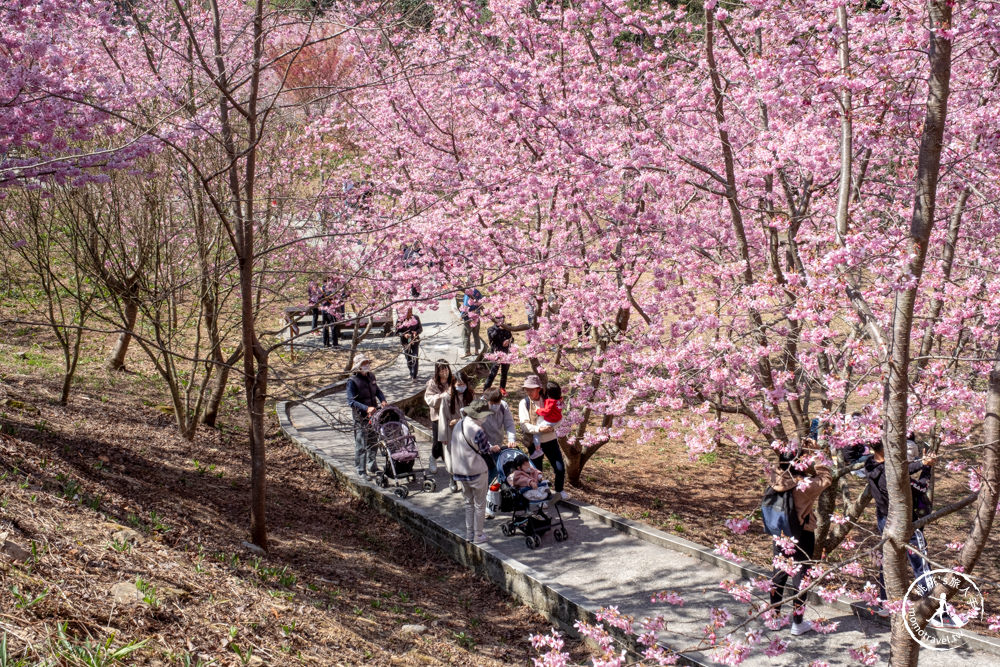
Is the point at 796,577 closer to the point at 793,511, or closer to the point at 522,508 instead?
the point at 793,511

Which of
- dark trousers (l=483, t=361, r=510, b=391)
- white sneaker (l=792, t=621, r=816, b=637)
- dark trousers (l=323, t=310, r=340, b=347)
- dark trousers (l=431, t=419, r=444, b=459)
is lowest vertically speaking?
white sneaker (l=792, t=621, r=816, b=637)

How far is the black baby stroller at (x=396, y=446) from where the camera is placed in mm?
10078

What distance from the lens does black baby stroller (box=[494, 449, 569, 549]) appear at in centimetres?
881

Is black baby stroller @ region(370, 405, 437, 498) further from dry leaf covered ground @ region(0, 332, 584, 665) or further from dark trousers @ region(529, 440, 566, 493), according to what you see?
dark trousers @ region(529, 440, 566, 493)

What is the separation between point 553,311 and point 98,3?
23.2ft

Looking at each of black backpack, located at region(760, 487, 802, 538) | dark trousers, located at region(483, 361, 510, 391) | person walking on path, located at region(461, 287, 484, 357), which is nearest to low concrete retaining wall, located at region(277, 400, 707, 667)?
black backpack, located at region(760, 487, 802, 538)

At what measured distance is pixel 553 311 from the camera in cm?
1203

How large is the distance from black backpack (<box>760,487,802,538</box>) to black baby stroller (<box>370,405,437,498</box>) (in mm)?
4738

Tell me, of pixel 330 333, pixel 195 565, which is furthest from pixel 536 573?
pixel 330 333

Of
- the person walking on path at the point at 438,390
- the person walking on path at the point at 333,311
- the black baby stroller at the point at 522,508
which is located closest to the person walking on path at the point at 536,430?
the black baby stroller at the point at 522,508

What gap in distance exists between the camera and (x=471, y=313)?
12.0m

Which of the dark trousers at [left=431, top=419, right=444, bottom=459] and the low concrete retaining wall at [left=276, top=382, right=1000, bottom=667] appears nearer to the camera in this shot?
the low concrete retaining wall at [left=276, top=382, right=1000, bottom=667]

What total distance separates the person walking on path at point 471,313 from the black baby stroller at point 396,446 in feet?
6.89

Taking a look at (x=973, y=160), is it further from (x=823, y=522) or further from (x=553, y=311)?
(x=553, y=311)
